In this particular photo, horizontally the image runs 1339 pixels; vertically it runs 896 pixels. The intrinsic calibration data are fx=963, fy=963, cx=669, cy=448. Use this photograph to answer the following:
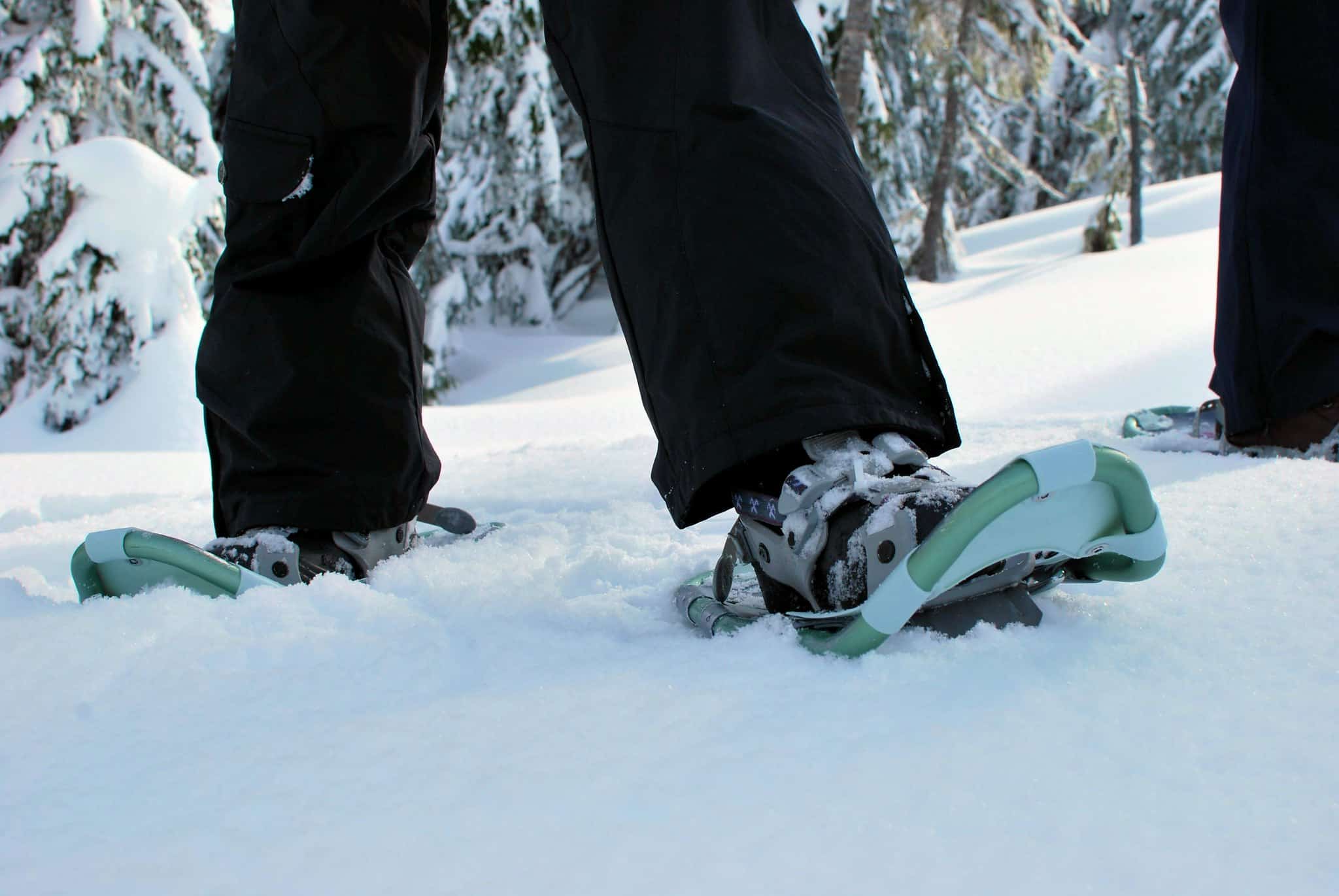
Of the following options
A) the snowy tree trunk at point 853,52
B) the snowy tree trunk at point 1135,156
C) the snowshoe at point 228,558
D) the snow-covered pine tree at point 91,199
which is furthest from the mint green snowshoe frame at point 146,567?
the snowy tree trunk at point 1135,156

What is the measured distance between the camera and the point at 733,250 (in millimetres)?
779

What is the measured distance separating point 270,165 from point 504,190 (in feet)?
29.8

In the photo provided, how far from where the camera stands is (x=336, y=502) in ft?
3.46

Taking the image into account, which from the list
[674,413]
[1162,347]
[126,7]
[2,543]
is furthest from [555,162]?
[674,413]

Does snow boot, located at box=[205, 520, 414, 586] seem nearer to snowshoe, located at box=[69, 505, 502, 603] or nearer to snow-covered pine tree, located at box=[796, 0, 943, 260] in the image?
snowshoe, located at box=[69, 505, 502, 603]

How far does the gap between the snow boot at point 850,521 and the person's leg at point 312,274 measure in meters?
0.51

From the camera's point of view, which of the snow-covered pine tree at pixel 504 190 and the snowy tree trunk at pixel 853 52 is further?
the snow-covered pine tree at pixel 504 190

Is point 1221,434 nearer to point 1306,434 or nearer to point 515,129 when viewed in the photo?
point 1306,434

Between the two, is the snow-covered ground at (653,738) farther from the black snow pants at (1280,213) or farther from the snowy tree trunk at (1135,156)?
the snowy tree trunk at (1135,156)

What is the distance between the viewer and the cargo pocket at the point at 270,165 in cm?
107

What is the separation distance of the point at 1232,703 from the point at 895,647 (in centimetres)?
21

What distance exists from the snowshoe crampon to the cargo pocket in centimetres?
71

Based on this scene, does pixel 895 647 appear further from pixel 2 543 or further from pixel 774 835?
pixel 2 543

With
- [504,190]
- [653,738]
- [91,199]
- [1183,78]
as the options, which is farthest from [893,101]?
[653,738]
